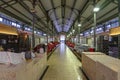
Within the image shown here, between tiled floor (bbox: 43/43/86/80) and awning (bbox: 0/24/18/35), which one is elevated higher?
awning (bbox: 0/24/18/35)

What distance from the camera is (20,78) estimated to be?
11.2 feet

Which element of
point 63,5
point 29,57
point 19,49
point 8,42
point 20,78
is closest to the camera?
point 20,78

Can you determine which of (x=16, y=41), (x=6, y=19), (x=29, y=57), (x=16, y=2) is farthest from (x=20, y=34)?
(x=29, y=57)

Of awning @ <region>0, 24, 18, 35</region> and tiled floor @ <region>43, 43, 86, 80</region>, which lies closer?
tiled floor @ <region>43, 43, 86, 80</region>

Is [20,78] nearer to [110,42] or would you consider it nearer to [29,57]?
[29,57]

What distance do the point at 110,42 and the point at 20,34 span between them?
20.9 feet

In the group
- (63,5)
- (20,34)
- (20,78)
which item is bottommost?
(20,78)

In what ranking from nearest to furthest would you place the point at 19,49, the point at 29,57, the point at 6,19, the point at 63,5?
the point at 29,57 < the point at 19,49 < the point at 6,19 < the point at 63,5

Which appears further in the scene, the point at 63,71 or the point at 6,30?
the point at 6,30

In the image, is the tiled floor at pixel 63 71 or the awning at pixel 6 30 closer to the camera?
the tiled floor at pixel 63 71

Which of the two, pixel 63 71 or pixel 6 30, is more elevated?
pixel 6 30

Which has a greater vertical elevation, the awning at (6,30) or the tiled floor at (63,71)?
the awning at (6,30)

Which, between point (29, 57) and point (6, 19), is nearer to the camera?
point (29, 57)

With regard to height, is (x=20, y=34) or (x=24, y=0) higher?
(x=24, y=0)
